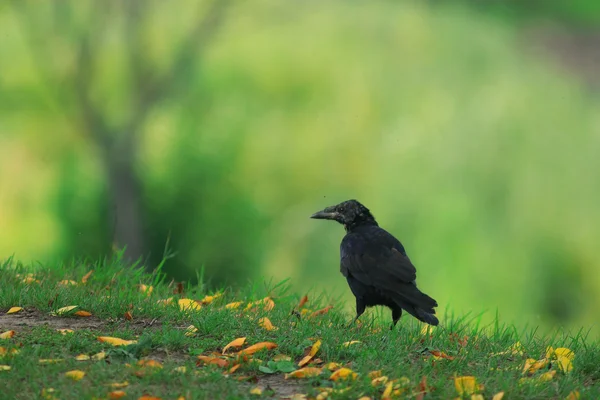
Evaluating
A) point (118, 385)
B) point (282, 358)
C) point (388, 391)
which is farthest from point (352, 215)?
point (118, 385)

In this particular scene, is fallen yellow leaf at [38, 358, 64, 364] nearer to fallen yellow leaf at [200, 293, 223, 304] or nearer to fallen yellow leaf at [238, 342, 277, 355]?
fallen yellow leaf at [238, 342, 277, 355]

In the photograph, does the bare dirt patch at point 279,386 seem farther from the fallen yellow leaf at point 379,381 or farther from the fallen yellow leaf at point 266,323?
the fallen yellow leaf at point 266,323

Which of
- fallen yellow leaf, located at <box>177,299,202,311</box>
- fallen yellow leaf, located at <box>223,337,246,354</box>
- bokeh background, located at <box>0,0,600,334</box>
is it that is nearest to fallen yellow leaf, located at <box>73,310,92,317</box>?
fallen yellow leaf, located at <box>177,299,202,311</box>

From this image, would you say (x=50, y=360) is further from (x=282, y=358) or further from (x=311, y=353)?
(x=311, y=353)

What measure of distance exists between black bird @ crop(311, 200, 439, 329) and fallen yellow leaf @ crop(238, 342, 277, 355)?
3.62 feet

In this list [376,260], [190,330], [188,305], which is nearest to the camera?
[190,330]

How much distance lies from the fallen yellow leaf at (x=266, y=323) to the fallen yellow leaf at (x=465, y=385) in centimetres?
126

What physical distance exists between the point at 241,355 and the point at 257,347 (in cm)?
15

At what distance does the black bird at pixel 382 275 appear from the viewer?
18.0 feet

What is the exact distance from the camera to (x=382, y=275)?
18.8 feet

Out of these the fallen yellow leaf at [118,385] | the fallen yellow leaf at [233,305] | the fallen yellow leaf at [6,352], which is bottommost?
the fallen yellow leaf at [6,352]

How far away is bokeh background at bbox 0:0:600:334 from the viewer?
12.1 meters

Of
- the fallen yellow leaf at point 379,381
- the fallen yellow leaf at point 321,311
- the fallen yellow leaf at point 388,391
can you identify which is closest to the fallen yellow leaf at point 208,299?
the fallen yellow leaf at point 321,311

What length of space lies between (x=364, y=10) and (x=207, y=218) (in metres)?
4.39
